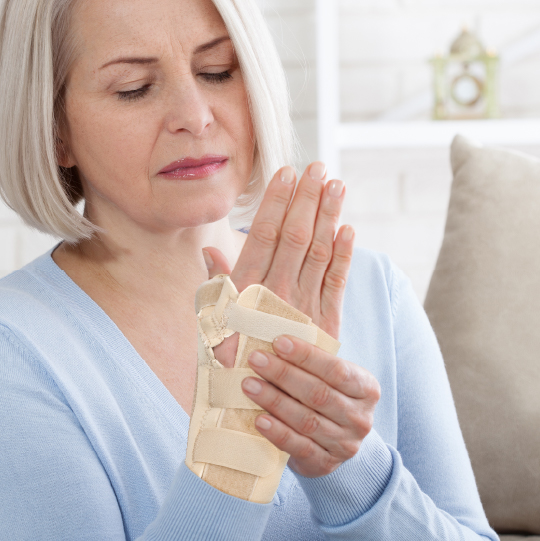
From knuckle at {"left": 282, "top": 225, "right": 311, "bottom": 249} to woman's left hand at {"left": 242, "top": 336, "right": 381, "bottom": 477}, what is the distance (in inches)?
4.3

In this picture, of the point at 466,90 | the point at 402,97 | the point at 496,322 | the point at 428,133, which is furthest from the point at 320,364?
the point at 402,97

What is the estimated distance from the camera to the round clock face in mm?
1630

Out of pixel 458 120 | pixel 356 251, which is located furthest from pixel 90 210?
pixel 458 120

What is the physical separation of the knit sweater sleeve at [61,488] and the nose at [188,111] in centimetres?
31

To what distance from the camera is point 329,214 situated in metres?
0.69

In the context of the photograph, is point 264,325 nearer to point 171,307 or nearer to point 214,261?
point 214,261

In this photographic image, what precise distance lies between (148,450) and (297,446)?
10.1 inches

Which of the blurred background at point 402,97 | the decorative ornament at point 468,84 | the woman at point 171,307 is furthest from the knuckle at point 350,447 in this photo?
the decorative ornament at point 468,84

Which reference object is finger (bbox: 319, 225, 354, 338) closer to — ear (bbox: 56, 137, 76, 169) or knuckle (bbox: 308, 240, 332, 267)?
knuckle (bbox: 308, 240, 332, 267)

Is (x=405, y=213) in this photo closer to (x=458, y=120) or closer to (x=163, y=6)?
(x=458, y=120)

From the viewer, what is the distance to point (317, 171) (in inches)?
27.2

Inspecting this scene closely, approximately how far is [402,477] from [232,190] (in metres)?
0.40

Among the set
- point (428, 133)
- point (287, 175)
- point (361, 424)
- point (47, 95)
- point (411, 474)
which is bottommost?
point (411, 474)

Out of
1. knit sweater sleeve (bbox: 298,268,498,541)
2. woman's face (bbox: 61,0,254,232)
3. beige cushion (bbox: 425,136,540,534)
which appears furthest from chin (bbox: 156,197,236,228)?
beige cushion (bbox: 425,136,540,534)
